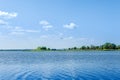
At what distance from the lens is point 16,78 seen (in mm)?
36906

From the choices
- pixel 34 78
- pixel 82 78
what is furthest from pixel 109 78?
pixel 34 78

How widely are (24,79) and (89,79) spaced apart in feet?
25.9

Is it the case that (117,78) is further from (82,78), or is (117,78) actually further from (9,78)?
(9,78)

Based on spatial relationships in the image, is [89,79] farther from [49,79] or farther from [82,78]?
[49,79]

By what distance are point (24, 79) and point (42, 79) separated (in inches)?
86.6

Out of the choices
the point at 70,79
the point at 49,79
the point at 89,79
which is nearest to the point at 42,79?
the point at 49,79

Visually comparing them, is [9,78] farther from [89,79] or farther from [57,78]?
[89,79]

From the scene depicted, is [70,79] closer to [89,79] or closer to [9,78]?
[89,79]

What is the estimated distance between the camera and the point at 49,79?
35.8 meters

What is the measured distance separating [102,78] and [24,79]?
9644 millimetres

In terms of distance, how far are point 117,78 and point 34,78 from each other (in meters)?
10.3

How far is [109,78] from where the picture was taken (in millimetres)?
36656

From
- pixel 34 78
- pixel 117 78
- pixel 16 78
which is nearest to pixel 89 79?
pixel 117 78

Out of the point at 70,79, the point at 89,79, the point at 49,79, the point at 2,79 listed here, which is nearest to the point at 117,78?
the point at 89,79
